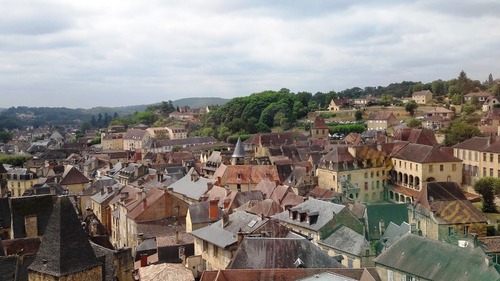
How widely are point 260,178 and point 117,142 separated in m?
104

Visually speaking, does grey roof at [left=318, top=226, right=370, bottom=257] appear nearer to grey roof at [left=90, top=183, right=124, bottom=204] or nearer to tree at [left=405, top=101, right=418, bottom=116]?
grey roof at [left=90, top=183, right=124, bottom=204]

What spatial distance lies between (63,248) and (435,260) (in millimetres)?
18958

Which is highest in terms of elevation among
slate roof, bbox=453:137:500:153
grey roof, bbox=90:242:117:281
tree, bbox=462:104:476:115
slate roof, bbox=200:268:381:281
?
tree, bbox=462:104:476:115

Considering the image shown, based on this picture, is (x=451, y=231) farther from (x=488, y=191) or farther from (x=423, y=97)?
(x=423, y=97)

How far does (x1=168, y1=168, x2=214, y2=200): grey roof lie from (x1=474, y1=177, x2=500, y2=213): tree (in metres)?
28.4

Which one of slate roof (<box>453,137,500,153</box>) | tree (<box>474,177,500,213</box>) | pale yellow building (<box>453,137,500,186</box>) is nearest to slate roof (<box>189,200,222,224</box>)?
tree (<box>474,177,500,213</box>)

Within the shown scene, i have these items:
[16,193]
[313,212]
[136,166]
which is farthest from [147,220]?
[16,193]

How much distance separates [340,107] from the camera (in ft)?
486

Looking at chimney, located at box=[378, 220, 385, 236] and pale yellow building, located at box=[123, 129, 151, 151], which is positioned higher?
chimney, located at box=[378, 220, 385, 236]

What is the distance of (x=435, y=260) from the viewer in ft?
92.7

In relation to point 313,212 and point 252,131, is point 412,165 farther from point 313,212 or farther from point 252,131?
point 252,131

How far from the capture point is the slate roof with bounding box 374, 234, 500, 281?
85.8 ft

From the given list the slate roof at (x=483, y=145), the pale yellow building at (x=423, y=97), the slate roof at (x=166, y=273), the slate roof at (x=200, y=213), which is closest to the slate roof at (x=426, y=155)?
the slate roof at (x=483, y=145)

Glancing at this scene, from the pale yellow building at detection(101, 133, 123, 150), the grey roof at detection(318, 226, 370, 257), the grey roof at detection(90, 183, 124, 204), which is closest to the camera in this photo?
the grey roof at detection(318, 226, 370, 257)
